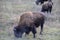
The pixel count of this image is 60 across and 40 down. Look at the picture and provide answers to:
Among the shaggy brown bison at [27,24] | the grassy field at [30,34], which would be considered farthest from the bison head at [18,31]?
the grassy field at [30,34]

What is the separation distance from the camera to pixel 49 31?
36.1ft

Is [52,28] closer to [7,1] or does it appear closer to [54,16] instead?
[54,16]

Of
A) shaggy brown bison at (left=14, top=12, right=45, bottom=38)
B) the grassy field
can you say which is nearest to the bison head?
shaggy brown bison at (left=14, top=12, right=45, bottom=38)

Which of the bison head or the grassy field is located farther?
the grassy field

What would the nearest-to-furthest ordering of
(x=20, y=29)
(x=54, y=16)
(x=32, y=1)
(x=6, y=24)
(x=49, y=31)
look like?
(x=20, y=29), (x=49, y=31), (x=6, y=24), (x=54, y=16), (x=32, y=1)

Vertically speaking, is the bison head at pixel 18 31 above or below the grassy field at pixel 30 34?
above

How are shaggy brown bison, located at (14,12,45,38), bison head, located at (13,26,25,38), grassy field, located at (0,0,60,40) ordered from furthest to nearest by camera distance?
grassy field, located at (0,0,60,40) < shaggy brown bison, located at (14,12,45,38) < bison head, located at (13,26,25,38)

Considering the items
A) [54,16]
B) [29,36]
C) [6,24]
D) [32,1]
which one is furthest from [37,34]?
[32,1]

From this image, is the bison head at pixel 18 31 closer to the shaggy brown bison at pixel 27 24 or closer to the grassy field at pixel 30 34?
the shaggy brown bison at pixel 27 24

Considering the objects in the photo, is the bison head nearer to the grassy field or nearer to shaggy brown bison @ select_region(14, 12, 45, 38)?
shaggy brown bison @ select_region(14, 12, 45, 38)

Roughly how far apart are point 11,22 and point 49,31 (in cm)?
233

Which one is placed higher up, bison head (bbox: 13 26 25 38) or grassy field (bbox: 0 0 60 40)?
bison head (bbox: 13 26 25 38)

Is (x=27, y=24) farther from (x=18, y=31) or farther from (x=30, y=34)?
(x=30, y=34)

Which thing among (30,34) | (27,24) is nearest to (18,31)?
(27,24)
